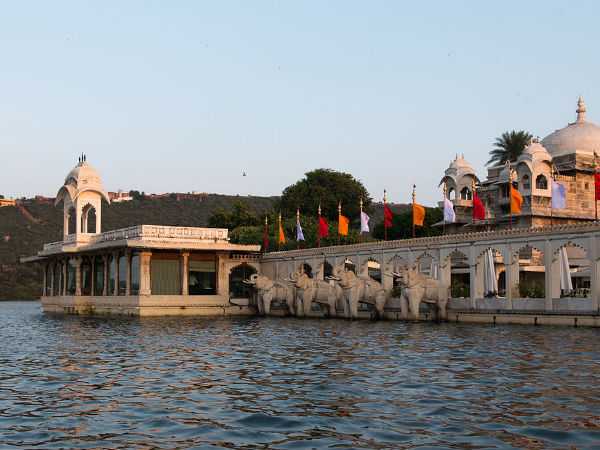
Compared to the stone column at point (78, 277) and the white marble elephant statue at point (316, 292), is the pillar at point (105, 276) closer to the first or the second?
the stone column at point (78, 277)

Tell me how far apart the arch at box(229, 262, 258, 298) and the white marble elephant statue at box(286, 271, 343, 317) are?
10.8 m

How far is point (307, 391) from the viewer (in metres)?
15.5

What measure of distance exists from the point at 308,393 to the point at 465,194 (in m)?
49.8

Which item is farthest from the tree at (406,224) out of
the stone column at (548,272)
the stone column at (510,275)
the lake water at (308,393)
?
the lake water at (308,393)

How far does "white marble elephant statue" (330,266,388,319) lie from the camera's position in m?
39.5

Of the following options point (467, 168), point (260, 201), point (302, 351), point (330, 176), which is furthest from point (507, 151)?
point (260, 201)

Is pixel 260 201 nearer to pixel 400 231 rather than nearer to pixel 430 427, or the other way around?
pixel 400 231

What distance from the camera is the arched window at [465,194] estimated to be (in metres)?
62.3

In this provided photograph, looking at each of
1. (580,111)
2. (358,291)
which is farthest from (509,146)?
(358,291)

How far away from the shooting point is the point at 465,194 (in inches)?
2470

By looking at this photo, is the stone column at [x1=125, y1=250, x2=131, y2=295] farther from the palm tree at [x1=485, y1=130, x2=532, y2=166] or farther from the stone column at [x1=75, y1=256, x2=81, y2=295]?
the palm tree at [x1=485, y1=130, x2=532, y2=166]

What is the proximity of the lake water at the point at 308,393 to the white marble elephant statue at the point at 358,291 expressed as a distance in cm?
1254

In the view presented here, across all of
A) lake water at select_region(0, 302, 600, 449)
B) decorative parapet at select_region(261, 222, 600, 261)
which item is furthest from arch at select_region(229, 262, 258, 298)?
lake water at select_region(0, 302, 600, 449)

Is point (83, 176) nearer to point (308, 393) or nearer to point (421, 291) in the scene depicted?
point (421, 291)
